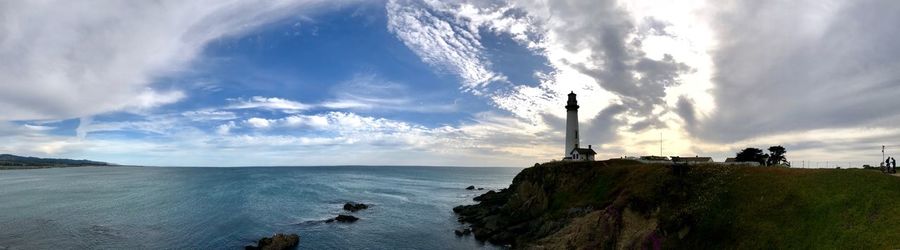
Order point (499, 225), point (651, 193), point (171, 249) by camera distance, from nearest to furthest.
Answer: point (651, 193), point (171, 249), point (499, 225)

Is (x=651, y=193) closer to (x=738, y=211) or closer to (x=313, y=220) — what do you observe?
(x=738, y=211)

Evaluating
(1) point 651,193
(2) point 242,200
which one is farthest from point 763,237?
(2) point 242,200

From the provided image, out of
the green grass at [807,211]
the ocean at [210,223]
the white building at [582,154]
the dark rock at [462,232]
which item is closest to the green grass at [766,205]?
the green grass at [807,211]

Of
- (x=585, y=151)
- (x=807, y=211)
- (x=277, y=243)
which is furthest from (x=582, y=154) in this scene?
(x=277, y=243)

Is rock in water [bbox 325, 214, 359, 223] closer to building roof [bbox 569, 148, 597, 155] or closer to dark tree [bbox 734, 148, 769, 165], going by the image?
building roof [bbox 569, 148, 597, 155]

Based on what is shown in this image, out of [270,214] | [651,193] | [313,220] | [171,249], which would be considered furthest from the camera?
[270,214]

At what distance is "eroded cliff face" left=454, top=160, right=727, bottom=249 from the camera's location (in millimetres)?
39719

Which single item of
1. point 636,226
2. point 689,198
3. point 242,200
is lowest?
point 242,200

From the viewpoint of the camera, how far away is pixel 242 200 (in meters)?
104

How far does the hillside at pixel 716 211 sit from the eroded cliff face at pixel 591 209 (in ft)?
0.39

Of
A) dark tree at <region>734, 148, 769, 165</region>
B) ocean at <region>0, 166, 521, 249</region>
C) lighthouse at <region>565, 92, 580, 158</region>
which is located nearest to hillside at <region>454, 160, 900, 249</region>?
ocean at <region>0, 166, 521, 249</region>

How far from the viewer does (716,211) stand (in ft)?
119

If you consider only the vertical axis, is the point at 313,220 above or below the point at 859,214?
below

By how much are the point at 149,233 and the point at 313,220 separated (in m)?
23.5
